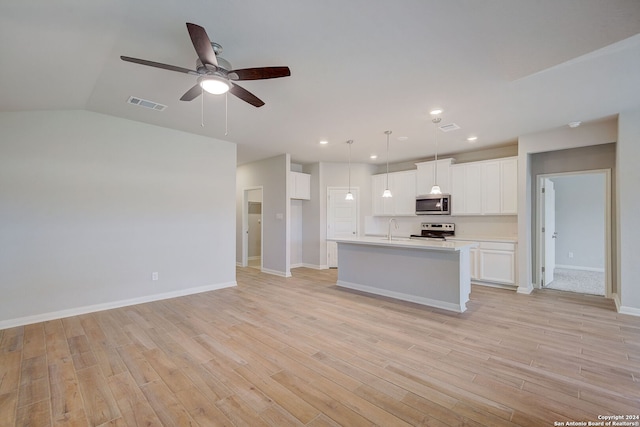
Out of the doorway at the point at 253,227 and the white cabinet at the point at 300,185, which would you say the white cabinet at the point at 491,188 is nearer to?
the white cabinet at the point at 300,185

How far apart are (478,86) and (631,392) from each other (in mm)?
2963

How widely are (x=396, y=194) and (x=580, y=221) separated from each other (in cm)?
470

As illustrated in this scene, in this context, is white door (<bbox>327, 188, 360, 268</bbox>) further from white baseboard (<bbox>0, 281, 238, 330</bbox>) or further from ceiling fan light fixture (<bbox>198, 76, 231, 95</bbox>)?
ceiling fan light fixture (<bbox>198, 76, 231, 95</bbox>)

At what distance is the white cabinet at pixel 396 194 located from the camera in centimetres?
658

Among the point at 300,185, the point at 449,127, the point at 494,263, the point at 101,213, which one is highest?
the point at 449,127

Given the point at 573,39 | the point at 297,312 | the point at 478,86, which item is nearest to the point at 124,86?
the point at 297,312

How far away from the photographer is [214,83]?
7.43 ft

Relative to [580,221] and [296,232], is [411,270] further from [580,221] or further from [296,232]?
[580,221]

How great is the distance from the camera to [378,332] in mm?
3154

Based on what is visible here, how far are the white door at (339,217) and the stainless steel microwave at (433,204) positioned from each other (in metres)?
1.62

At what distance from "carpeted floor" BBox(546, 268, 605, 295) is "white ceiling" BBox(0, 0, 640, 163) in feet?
10.1

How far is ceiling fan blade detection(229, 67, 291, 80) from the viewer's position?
2.18 meters

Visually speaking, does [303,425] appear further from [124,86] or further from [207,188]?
[207,188]

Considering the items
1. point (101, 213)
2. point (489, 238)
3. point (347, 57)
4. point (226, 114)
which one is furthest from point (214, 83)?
point (489, 238)
